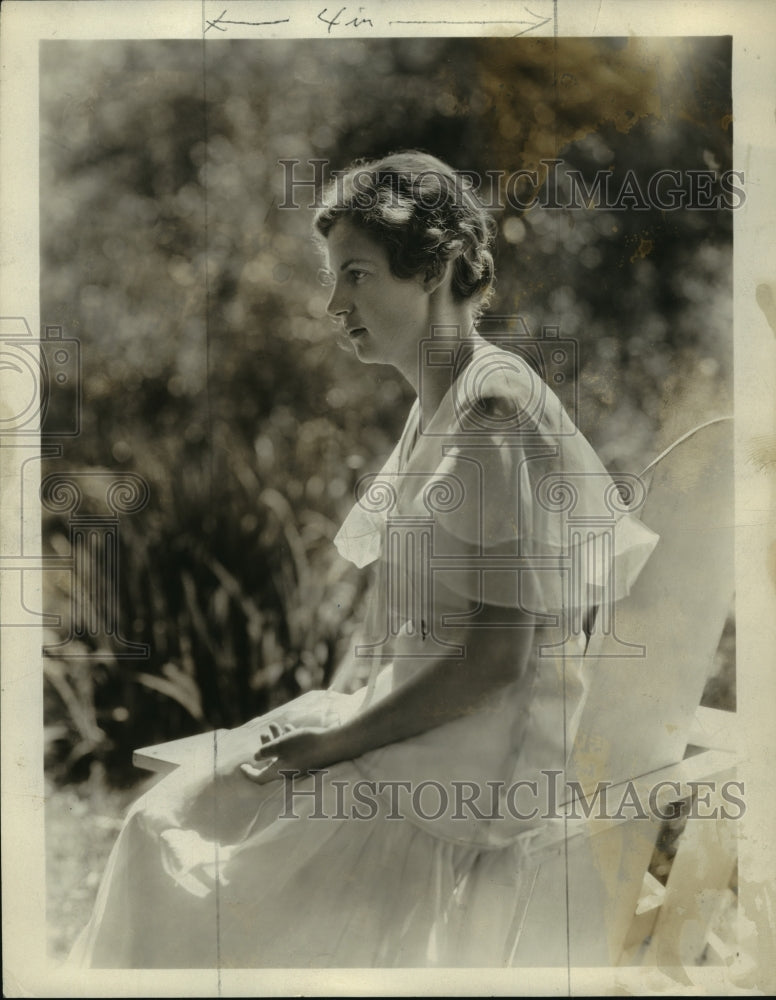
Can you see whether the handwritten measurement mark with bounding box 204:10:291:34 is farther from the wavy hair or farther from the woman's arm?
the woman's arm

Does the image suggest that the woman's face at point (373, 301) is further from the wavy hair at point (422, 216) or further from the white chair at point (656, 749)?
the white chair at point (656, 749)

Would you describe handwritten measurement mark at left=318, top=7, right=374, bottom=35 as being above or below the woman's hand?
above

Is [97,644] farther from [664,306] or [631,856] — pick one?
[664,306]

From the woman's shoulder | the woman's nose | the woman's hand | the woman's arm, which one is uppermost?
the woman's nose

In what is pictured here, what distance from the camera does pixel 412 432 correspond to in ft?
7.98

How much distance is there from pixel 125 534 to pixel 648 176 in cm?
171

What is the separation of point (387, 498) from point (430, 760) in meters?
0.70

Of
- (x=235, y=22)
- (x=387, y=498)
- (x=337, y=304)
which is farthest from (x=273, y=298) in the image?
(x=235, y=22)

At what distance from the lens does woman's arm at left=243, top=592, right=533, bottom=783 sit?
2.39m

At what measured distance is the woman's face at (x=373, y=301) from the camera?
2430 mm

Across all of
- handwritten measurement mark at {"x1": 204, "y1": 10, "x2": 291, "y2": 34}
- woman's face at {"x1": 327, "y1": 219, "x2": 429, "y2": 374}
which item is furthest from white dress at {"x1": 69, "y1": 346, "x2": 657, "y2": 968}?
handwritten measurement mark at {"x1": 204, "y1": 10, "x2": 291, "y2": 34}

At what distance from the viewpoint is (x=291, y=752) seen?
2.44 metres

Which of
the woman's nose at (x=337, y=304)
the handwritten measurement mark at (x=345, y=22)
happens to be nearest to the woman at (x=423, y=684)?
the woman's nose at (x=337, y=304)

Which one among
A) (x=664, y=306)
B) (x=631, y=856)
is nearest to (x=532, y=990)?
(x=631, y=856)
